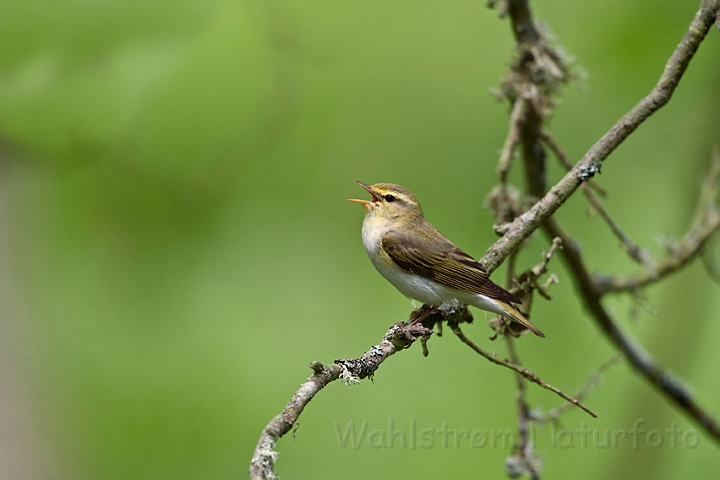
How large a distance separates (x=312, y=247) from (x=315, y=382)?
2.92 metres

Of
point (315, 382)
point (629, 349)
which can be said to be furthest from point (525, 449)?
point (315, 382)

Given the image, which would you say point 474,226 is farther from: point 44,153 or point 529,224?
point 44,153

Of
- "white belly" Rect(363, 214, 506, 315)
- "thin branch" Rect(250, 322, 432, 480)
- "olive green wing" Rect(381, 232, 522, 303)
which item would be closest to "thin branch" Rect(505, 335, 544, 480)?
"white belly" Rect(363, 214, 506, 315)

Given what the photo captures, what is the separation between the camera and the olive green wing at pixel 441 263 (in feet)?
10.8

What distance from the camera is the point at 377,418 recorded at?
4340mm

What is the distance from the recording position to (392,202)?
4.16m

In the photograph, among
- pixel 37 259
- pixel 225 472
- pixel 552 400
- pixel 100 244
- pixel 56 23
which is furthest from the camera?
pixel 552 400

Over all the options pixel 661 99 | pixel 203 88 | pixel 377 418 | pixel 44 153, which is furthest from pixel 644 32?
pixel 44 153

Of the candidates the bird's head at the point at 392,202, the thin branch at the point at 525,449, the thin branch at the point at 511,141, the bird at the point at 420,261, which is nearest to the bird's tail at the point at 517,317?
the bird at the point at 420,261

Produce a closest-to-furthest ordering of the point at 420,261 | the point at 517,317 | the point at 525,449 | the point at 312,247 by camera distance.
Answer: the point at 517,317
the point at 525,449
the point at 420,261
the point at 312,247

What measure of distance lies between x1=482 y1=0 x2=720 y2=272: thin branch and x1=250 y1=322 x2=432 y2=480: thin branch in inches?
20.9

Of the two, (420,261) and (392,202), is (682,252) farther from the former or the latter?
(392,202)

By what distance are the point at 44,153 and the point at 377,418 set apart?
2.64m

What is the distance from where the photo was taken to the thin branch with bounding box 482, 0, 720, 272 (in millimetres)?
2377
